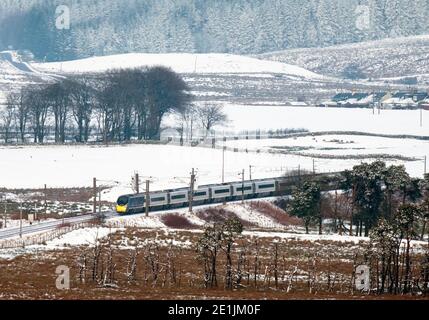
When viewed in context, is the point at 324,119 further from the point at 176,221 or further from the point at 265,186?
the point at 176,221

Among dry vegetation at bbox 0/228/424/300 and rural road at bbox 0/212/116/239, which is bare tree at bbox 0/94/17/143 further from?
dry vegetation at bbox 0/228/424/300

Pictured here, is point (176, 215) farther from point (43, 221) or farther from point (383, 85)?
point (383, 85)

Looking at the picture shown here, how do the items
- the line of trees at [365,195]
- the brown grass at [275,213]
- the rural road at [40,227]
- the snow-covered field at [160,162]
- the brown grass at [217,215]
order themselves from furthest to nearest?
the snow-covered field at [160,162] → the brown grass at [275,213] → the brown grass at [217,215] → the line of trees at [365,195] → the rural road at [40,227]

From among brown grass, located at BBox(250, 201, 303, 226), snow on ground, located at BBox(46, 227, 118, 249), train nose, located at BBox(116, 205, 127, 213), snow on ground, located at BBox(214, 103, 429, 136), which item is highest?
snow on ground, located at BBox(214, 103, 429, 136)

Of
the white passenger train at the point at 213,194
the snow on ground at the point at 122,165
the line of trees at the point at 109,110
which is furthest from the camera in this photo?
the line of trees at the point at 109,110

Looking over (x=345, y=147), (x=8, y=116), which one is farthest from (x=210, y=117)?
(x=345, y=147)

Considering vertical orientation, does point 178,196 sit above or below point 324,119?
below

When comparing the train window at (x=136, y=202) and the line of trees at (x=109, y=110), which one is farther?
the line of trees at (x=109, y=110)

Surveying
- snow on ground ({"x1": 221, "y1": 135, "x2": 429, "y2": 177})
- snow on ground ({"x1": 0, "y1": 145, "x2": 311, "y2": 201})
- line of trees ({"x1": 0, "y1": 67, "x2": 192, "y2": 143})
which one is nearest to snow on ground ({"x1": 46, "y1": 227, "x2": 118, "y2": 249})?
snow on ground ({"x1": 0, "y1": 145, "x2": 311, "y2": 201})

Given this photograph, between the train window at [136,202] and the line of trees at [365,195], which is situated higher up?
the line of trees at [365,195]

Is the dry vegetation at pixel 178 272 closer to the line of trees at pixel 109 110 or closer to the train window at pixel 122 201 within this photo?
the train window at pixel 122 201

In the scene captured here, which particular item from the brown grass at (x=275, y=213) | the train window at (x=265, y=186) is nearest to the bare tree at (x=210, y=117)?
the train window at (x=265, y=186)

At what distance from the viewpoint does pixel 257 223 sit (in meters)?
70.4
